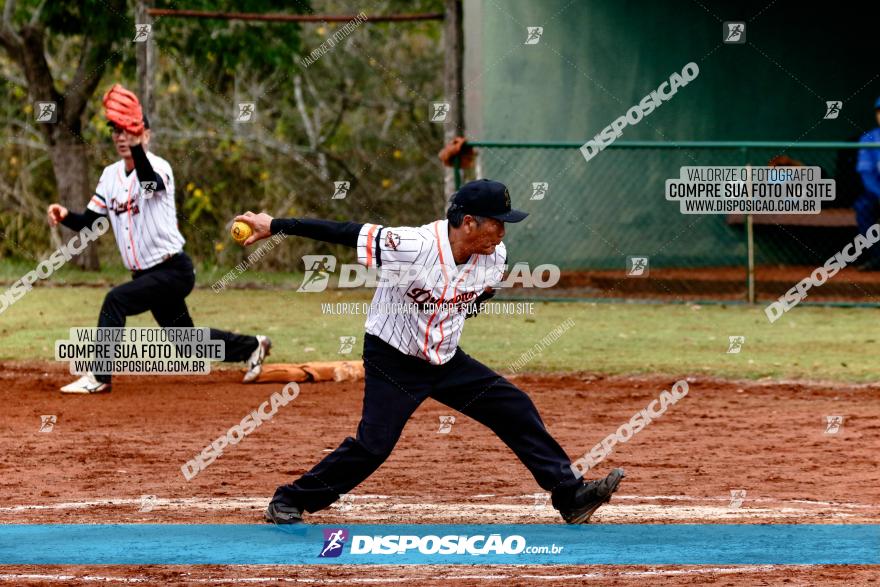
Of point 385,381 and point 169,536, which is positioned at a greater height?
point 385,381

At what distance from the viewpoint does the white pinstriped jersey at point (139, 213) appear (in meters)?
11.0

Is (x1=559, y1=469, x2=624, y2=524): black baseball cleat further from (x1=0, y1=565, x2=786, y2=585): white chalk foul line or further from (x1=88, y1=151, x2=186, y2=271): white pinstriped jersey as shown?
(x1=88, y1=151, x2=186, y2=271): white pinstriped jersey

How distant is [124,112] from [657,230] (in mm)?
9549

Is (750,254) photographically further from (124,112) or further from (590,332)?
(124,112)

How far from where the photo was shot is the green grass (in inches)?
498

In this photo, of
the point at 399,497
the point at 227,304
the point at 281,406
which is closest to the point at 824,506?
the point at 399,497

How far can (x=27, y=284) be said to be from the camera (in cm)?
1752

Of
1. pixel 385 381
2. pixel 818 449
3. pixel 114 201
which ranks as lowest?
pixel 818 449

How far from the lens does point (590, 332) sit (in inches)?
571

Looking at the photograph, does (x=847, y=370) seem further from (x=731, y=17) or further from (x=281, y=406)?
(x=731, y=17)

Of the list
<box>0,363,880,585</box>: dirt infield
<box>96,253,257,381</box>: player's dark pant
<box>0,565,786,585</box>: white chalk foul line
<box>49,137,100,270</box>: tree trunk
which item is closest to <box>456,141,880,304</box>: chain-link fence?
<box>0,363,880,585</box>: dirt infield

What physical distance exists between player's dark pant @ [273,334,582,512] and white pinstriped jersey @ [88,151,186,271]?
432 centimetres

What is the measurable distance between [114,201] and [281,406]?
1916 millimetres

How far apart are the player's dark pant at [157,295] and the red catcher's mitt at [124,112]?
111cm
